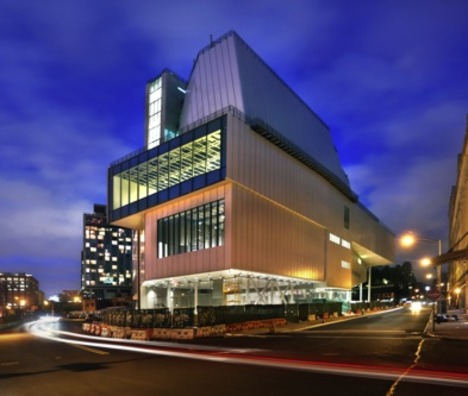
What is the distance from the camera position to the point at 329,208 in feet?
224

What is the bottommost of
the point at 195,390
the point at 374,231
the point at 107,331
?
the point at 107,331

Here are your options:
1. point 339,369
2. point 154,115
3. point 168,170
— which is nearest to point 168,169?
point 168,170

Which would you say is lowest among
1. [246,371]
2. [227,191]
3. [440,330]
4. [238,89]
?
[440,330]

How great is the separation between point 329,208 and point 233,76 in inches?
1033

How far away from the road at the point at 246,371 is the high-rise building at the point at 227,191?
76.2ft

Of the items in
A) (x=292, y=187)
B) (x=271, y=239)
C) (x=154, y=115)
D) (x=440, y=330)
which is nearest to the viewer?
(x=440, y=330)

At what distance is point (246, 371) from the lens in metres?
14.7

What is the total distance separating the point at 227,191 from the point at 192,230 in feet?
21.5

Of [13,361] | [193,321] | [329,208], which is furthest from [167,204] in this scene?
[13,361]

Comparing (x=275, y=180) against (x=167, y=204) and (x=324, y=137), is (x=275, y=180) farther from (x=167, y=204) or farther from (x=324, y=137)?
(x=324, y=137)

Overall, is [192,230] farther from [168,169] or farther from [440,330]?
[440,330]

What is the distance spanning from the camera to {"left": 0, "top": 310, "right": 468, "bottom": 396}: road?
11.8m

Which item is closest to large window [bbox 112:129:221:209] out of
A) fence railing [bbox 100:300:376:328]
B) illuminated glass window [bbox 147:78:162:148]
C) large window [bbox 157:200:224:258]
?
large window [bbox 157:200:224:258]

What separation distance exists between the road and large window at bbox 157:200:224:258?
23314 mm
